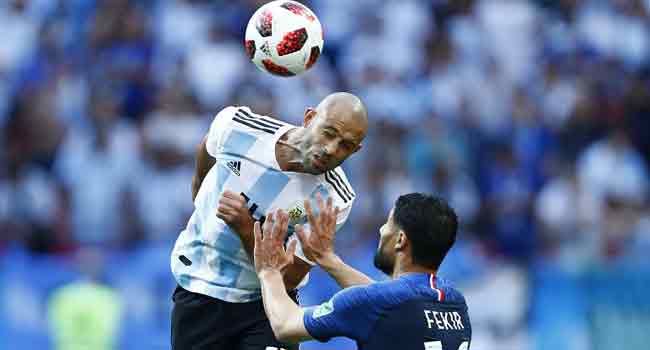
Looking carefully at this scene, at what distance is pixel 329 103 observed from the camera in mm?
6004

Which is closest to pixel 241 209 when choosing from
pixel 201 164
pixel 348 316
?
pixel 201 164

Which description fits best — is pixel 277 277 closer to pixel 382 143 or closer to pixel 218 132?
pixel 218 132

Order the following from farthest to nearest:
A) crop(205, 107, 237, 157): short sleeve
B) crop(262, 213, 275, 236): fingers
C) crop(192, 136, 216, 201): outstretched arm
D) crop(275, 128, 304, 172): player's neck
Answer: crop(192, 136, 216, 201): outstretched arm, crop(205, 107, 237, 157): short sleeve, crop(275, 128, 304, 172): player's neck, crop(262, 213, 275, 236): fingers

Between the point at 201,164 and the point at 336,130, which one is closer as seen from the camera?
the point at 336,130

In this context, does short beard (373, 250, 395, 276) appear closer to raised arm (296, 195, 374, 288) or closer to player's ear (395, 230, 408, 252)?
player's ear (395, 230, 408, 252)

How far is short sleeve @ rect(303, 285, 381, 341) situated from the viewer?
17.5ft

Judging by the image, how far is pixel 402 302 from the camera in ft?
17.5

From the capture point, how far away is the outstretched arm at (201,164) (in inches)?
261

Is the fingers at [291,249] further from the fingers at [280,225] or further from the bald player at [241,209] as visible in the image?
the bald player at [241,209]

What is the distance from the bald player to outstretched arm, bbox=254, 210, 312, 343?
17.8 inches

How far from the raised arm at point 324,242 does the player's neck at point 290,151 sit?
299mm

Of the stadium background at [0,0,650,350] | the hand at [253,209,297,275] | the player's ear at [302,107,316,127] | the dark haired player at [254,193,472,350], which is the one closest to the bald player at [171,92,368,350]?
the player's ear at [302,107,316,127]

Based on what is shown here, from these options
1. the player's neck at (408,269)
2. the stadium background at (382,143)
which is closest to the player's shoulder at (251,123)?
the player's neck at (408,269)

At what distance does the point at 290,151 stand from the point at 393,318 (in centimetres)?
124
